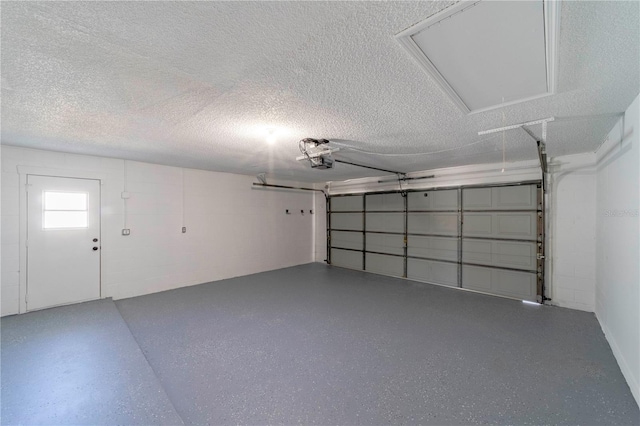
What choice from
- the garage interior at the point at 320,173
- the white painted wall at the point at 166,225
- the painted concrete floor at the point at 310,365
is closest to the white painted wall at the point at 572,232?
the garage interior at the point at 320,173

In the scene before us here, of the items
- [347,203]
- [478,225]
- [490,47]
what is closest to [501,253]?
[478,225]

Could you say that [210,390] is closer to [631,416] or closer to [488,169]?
[631,416]

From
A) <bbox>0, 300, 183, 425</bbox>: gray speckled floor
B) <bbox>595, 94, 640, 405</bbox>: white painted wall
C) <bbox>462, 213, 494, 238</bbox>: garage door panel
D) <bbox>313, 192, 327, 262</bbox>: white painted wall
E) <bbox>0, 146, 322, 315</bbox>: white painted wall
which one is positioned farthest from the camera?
<bbox>313, 192, 327, 262</bbox>: white painted wall

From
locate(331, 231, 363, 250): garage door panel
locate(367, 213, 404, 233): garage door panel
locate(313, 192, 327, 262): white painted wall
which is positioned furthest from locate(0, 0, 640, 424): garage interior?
locate(313, 192, 327, 262): white painted wall

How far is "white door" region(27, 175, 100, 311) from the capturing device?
11.8 feet

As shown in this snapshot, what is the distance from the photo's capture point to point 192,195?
202 inches

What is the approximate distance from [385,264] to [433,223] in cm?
147

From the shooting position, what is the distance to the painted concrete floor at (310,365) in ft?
5.87

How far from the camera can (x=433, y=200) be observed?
5.26m

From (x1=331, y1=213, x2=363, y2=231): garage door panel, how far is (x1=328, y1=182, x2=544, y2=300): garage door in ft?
0.08

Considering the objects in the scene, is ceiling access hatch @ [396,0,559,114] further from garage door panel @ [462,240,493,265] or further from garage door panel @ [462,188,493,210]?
garage door panel @ [462,240,493,265]

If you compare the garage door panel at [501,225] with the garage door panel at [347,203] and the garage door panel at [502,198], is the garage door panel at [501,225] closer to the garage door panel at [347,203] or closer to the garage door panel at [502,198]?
the garage door panel at [502,198]

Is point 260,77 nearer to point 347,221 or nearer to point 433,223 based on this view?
point 433,223

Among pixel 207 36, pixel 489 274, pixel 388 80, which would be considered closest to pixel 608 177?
pixel 489 274
